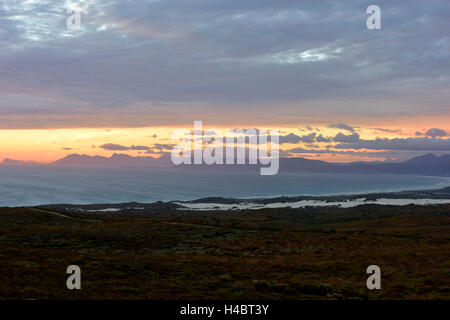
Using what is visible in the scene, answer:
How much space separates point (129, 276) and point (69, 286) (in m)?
4.59

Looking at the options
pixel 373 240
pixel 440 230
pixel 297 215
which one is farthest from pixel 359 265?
pixel 297 215

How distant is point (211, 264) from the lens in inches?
1139

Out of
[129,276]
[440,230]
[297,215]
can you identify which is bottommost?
[297,215]

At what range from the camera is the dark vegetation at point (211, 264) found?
2055 centimetres

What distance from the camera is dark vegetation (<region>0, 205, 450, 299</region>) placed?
2055 cm

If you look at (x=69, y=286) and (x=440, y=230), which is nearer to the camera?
(x=69, y=286)

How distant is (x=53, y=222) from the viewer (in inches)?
2189

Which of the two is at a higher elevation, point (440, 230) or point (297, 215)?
point (440, 230)

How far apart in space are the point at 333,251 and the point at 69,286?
82.8 feet
